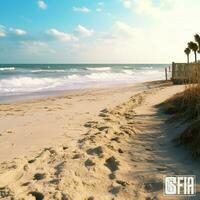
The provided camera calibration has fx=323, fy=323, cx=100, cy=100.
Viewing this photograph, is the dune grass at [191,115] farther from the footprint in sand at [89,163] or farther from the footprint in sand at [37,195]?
the footprint in sand at [37,195]

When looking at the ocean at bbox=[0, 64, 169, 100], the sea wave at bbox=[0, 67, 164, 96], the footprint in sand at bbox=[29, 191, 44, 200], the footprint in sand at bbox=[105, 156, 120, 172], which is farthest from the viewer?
the sea wave at bbox=[0, 67, 164, 96]

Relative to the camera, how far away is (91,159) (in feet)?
13.0

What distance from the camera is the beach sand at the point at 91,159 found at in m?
3.13

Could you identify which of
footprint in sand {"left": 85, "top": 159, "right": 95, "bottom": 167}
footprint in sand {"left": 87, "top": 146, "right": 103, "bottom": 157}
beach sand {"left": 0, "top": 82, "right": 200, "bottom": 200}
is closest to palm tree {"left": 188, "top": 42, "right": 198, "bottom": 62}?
beach sand {"left": 0, "top": 82, "right": 200, "bottom": 200}

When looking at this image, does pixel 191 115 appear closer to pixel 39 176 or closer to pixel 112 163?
pixel 112 163

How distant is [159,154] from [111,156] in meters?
0.63

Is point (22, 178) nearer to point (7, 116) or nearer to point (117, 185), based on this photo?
point (117, 185)

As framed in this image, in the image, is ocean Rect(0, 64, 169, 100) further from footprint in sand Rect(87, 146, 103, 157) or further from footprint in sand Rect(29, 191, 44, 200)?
footprint in sand Rect(29, 191, 44, 200)

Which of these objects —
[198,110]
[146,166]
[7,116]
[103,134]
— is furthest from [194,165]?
[7,116]

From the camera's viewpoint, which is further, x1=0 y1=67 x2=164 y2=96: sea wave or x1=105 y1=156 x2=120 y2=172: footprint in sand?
x1=0 y1=67 x2=164 y2=96: sea wave

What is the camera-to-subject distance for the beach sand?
3.13 metres

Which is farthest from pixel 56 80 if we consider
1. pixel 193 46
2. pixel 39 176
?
pixel 39 176

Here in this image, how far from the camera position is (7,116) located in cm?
817

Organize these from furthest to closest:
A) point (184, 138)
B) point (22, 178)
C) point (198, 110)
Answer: point (198, 110) → point (184, 138) → point (22, 178)
